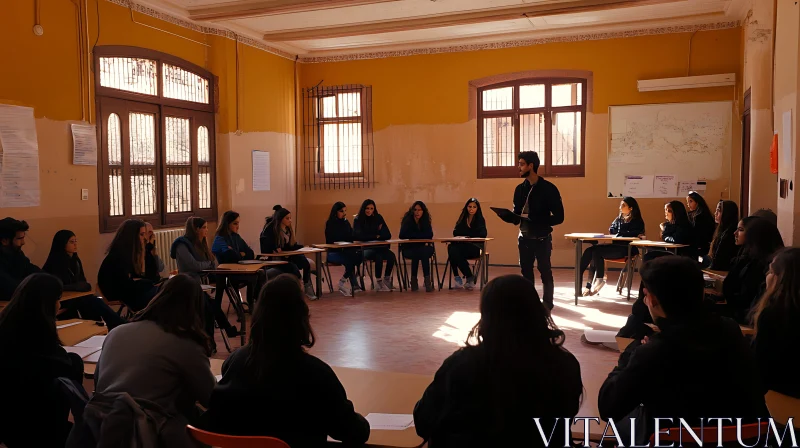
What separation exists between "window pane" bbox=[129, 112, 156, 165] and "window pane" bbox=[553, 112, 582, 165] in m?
5.81

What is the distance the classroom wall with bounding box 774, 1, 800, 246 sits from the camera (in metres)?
4.21

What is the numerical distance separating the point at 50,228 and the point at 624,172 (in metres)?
7.53

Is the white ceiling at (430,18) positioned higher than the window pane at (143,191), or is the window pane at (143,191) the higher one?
the white ceiling at (430,18)

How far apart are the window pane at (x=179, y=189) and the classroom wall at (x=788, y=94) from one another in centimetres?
683

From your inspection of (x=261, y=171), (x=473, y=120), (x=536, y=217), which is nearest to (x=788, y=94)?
(x=536, y=217)

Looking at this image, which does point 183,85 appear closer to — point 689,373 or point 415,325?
point 415,325

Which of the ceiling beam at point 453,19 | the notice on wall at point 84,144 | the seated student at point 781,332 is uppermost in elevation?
the ceiling beam at point 453,19

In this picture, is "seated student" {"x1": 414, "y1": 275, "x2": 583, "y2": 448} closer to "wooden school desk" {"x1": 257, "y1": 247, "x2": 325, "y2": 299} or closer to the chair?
the chair

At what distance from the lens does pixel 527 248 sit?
20.9 feet

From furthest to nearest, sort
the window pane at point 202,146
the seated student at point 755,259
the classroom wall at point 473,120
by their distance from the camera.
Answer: the classroom wall at point 473,120 < the window pane at point 202,146 < the seated student at point 755,259

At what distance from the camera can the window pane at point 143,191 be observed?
7812 millimetres

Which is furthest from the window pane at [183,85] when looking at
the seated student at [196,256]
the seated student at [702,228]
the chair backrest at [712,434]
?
the chair backrest at [712,434]

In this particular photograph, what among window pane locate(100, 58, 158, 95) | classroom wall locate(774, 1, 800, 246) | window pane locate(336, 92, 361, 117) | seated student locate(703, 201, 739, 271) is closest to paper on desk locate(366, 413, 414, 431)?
classroom wall locate(774, 1, 800, 246)

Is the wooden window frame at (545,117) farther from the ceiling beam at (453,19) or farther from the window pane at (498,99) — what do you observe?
the ceiling beam at (453,19)
